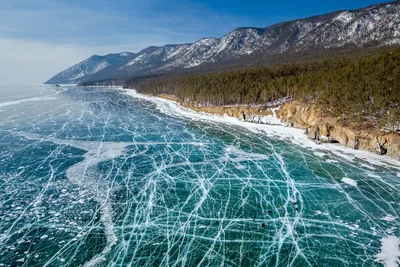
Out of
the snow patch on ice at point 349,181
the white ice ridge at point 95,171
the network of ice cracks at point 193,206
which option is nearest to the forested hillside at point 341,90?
the network of ice cracks at point 193,206

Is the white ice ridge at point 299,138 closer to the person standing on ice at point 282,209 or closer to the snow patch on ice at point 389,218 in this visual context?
the snow patch on ice at point 389,218

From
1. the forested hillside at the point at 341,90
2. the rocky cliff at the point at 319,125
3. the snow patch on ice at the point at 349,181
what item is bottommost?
the snow patch on ice at the point at 349,181

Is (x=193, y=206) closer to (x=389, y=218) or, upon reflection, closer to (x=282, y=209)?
(x=282, y=209)

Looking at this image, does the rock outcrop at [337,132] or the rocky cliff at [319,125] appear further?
the rocky cliff at [319,125]

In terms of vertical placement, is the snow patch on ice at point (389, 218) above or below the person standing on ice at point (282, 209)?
above

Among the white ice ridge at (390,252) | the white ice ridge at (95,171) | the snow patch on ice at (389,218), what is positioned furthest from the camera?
the snow patch on ice at (389,218)

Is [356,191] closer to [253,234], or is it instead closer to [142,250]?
[253,234]

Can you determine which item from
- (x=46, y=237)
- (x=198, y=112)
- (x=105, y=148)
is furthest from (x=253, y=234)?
(x=198, y=112)

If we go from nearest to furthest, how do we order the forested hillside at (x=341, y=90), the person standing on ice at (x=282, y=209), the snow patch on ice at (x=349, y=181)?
the person standing on ice at (x=282, y=209) → the snow patch on ice at (x=349, y=181) → the forested hillside at (x=341, y=90)
